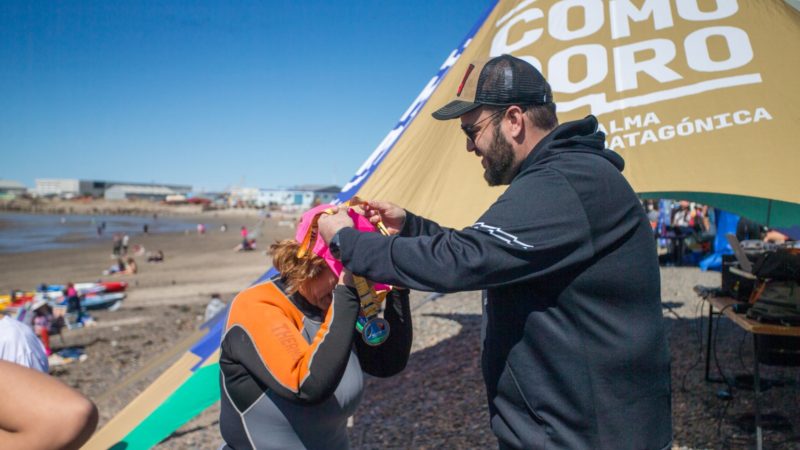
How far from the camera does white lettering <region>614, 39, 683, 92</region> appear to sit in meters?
3.99

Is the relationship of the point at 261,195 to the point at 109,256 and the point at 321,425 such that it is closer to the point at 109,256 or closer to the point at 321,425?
the point at 109,256

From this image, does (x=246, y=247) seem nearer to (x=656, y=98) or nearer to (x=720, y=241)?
(x=720, y=241)

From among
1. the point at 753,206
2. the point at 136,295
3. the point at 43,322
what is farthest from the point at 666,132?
the point at 136,295

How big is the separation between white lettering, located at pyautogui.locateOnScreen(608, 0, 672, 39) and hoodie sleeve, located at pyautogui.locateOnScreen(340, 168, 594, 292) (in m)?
3.16

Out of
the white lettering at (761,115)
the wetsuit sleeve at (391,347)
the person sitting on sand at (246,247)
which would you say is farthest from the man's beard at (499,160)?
the person sitting on sand at (246,247)

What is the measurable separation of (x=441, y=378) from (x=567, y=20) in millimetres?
4143

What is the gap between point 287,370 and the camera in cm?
204

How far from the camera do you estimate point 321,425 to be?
230 centimetres

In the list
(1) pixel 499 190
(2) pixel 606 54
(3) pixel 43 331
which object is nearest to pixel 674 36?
(2) pixel 606 54

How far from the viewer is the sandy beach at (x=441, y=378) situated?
4895 millimetres

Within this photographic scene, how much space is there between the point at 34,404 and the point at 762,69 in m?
4.43

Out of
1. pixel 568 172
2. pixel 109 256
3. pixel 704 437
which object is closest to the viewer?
pixel 568 172

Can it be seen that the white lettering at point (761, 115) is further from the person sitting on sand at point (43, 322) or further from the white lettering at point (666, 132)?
the person sitting on sand at point (43, 322)

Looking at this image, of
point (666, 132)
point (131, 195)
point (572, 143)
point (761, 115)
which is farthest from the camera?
point (131, 195)
